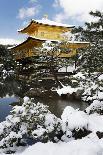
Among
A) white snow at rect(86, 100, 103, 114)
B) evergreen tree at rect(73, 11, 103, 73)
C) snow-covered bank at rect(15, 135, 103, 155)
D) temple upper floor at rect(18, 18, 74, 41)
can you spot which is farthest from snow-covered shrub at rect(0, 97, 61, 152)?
temple upper floor at rect(18, 18, 74, 41)

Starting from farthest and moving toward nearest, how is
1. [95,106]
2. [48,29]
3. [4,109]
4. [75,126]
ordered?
1. [48,29]
2. [4,109]
3. [95,106]
4. [75,126]

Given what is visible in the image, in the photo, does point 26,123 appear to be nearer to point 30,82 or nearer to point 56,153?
point 56,153

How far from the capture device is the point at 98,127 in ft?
35.2

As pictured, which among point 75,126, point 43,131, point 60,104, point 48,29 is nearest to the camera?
point 43,131

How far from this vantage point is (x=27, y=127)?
390 inches

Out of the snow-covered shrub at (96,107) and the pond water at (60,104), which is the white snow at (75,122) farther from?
the pond water at (60,104)

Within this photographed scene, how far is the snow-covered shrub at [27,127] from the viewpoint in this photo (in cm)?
968

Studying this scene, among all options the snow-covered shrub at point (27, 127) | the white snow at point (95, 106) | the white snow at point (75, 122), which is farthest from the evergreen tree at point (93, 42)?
the snow-covered shrub at point (27, 127)

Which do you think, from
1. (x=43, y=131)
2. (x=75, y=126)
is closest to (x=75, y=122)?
(x=75, y=126)

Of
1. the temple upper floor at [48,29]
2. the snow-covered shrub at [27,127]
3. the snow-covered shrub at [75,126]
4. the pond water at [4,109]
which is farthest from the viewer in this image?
the temple upper floor at [48,29]

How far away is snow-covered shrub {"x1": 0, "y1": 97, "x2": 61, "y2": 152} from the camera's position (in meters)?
9.68

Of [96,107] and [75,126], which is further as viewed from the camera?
[96,107]

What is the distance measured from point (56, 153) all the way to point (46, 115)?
5.95 feet

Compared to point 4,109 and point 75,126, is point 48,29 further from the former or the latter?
point 75,126
